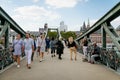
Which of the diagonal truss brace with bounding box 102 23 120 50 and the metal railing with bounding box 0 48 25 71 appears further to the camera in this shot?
the diagonal truss brace with bounding box 102 23 120 50

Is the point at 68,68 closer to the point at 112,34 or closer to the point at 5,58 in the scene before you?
the point at 5,58

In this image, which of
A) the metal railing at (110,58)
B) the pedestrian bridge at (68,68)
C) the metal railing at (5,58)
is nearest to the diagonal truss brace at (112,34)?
the pedestrian bridge at (68,68)

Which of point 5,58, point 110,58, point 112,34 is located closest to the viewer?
point 110,58

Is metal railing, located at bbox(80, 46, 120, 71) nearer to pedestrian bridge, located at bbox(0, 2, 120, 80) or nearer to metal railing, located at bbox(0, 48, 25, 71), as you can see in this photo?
pedestrian bridge, located at bbox(0, 2, 120, 80)

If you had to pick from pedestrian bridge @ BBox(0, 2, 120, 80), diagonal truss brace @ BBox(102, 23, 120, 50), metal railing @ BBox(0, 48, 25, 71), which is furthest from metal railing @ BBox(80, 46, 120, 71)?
metal railing @ BBox(0, 48, 25, 71)

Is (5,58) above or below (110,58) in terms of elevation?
above

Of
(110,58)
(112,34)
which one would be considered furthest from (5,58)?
(112,34)

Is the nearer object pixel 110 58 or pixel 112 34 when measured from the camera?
pixel 110 58

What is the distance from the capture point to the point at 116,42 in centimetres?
1398

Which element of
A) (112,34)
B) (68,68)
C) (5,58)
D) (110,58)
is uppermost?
(112,34)

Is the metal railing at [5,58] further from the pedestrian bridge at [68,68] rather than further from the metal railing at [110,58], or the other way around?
the metal railing at [110,58]

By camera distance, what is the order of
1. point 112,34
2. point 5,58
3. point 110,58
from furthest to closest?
point 112,34, point 5,58, point 110,58

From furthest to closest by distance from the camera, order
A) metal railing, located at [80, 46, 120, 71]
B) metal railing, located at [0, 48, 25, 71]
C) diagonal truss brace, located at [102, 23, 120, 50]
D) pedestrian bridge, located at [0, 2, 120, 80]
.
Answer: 1. diagonal truss brace, located at [102, 23, 120, 50]
2. metal railing, located at [0, 48, 25, 71]
3. metal railing, located at [80, 46, 120, 71]
4. pedestrian bridge, located at [0, 2, 120, 80]

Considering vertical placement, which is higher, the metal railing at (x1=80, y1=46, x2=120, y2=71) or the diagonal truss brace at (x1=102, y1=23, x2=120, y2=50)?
the diagonal truss brace at (x1=102, y1=23, x2=120, y2=50)
